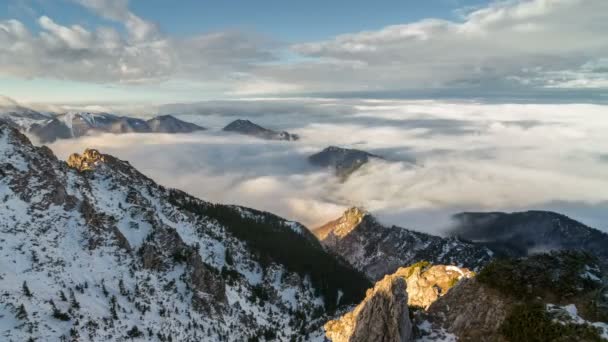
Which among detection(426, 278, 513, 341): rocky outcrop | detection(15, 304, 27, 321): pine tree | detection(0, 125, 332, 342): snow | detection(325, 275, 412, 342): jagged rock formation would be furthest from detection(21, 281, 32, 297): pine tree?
detection(426, 278, 513, 341): rocky outcrop

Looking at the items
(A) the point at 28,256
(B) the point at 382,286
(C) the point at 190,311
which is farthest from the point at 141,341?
(B) the point at 382,286

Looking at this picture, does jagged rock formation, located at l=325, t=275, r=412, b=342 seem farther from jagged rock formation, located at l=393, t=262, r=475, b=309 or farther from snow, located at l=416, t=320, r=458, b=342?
jagged rock formation, located at l=393, t=262, r=475, b=309

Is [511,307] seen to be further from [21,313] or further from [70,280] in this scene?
[70,280]

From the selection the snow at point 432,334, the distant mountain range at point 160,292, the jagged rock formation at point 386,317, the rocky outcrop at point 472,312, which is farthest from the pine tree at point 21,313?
the rocky outcrop at point 472,312

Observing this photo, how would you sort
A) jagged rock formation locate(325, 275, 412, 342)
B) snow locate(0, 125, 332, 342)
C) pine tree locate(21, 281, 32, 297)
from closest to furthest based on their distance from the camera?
jagged rock formation locate(325, 275, 412, 342) < snow locate(0, 125, 332, 342) < pine tree locate(21, 281, 32, 297)

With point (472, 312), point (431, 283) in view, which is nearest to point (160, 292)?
point (431, 283)

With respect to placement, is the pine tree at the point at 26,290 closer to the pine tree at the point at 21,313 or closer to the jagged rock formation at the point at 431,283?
the pine tree at the point at 21,313

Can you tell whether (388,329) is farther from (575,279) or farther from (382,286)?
(575,279)
